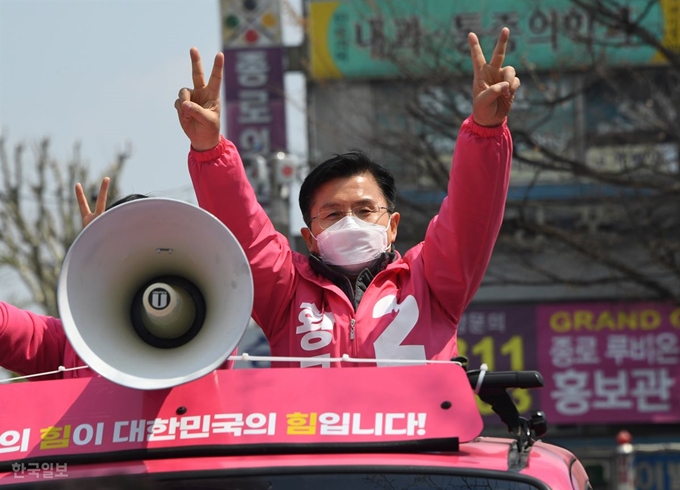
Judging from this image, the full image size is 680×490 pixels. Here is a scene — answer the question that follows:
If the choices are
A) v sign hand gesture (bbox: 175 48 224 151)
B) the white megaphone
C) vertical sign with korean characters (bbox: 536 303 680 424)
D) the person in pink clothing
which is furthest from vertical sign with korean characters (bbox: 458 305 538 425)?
the white megaphone

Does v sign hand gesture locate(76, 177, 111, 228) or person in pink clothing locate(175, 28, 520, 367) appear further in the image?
v sign hand gesture locate(76, 177, 111, 228)

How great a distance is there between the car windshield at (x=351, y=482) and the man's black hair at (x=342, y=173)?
139cm

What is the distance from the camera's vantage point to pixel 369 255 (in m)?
3.40

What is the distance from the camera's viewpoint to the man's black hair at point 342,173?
11.5 feet

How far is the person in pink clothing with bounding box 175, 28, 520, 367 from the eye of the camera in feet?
10.2

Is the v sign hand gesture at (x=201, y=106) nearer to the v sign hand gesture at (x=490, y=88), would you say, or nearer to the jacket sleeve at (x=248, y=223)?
the jacket sleeve at (x=248, y=223)

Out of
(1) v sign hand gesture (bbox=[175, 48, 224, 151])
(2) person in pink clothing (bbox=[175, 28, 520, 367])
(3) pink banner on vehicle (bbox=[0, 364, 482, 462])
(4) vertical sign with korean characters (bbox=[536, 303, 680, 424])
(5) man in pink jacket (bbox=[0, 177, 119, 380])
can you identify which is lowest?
(4) vertical sign with korean characters (bbox=[536, 303, 680, 424])

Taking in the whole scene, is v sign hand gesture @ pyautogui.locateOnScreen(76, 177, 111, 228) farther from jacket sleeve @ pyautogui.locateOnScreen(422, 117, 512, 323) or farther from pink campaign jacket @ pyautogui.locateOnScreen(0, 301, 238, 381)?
jacket sleeve @ pyautogui.locateOnScreen(422, 117, 512, 323)

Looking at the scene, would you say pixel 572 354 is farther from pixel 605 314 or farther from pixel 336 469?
pixel 336 469

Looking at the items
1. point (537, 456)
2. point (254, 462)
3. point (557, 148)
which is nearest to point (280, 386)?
point (254, 462)

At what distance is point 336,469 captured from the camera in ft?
7.52

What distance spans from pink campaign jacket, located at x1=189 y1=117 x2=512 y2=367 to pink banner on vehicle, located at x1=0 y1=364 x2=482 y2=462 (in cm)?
56

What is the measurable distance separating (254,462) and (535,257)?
10647mm

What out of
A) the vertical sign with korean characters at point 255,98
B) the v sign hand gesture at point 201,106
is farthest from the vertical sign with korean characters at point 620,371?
the v sign hand gesture at point 201,106
